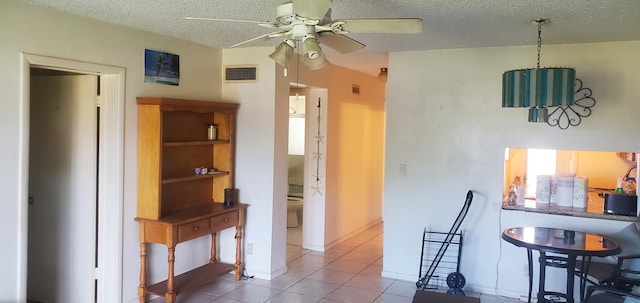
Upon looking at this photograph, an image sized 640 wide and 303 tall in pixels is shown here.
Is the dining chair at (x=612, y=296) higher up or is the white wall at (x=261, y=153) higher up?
the white wall at (x=261, y=153)

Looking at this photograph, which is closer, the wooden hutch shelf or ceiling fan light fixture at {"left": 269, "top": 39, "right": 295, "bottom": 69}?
ceiling fan light fixture at {"left": 269, "top": 39, "right": 295, "bottom": 69}

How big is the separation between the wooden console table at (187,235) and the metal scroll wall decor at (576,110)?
9.18ft

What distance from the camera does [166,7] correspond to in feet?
10.3

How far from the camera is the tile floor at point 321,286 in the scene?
4.25m

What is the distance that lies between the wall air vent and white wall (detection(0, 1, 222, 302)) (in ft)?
0.33

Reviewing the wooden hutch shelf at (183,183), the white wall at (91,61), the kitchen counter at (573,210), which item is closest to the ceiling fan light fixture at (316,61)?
the wooden hutch shelf at (183,183)

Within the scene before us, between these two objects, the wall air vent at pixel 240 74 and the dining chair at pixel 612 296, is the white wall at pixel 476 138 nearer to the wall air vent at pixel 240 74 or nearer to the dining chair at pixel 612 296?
the dining chair at pixel 612 296

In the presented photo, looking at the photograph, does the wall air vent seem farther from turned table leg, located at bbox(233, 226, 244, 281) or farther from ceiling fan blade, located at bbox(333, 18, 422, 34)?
ceiling fan blade, located at bbox(333, 18, 422, 34)

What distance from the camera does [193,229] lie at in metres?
4.07

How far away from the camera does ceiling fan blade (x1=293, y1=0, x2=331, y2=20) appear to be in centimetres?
211

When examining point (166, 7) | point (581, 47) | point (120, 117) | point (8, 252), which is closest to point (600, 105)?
point (581, 47)

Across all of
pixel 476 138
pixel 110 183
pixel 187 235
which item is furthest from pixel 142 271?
pixel 476 138

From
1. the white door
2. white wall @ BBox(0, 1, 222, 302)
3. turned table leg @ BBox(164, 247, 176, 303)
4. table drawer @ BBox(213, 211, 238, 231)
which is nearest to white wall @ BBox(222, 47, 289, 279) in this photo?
table drawer @ BBox(213, 211, 238, 231)

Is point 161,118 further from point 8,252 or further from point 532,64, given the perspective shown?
point 532,64
